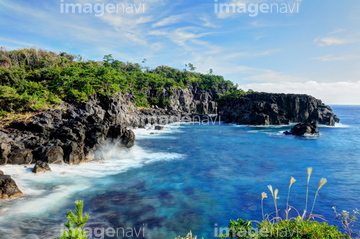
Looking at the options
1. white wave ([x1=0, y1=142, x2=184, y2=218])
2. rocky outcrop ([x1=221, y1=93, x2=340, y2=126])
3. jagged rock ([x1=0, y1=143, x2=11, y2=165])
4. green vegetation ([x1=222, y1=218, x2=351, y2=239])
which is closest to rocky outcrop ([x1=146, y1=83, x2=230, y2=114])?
rocky outcrop ([x1=221, y1=93, x2=340, y2=126])

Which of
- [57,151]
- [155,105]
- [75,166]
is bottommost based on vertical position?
[75,166]

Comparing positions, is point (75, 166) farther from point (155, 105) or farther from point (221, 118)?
point (221, 118)

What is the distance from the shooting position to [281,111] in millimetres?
92562

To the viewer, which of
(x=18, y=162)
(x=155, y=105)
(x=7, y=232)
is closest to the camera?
(x=7, y=232)

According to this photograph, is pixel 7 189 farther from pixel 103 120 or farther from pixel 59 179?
pixel 103 120

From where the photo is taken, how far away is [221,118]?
4031 inches

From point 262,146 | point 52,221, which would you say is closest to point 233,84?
point 262,146

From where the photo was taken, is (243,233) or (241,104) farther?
(241,104)

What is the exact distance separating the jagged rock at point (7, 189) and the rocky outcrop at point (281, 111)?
78.9 metres

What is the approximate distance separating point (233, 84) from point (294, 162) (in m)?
114

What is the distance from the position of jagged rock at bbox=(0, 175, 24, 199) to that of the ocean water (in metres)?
0.68

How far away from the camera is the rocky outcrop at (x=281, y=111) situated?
287ft

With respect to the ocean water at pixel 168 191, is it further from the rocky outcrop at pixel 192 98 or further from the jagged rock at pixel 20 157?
the rocky outcrop at pixel 192 98

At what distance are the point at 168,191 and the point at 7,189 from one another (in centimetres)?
1403
